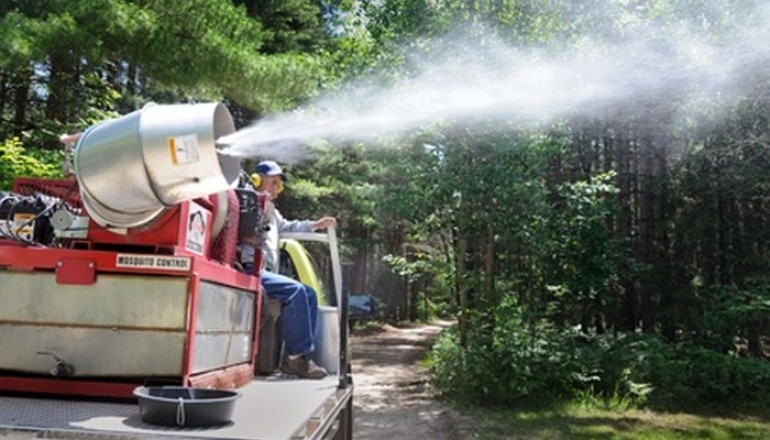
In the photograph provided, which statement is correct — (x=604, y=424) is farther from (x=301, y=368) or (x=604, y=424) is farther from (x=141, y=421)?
(x=141, y=421)

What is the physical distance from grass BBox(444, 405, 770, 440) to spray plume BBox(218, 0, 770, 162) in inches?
151

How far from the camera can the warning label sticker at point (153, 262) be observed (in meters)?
2.54

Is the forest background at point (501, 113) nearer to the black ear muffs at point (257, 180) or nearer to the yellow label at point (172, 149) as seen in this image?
the black ear muffs at point (257, 180)

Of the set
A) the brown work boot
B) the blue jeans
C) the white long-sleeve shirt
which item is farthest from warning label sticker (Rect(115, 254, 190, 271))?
the brown work boot

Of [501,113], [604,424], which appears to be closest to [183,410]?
[604,424]

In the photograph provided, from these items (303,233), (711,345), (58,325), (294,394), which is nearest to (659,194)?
(711,345)

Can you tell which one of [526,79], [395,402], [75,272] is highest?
[526,79]

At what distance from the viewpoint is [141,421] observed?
2193 mm

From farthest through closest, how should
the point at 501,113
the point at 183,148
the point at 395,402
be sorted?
the point at 395,402 → the point at 501,113 → the point at 183,148

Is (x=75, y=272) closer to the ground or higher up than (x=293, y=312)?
higher up

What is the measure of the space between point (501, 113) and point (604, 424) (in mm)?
4211

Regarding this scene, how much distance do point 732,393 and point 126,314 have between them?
969 cm

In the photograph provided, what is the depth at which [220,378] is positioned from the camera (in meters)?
2.93

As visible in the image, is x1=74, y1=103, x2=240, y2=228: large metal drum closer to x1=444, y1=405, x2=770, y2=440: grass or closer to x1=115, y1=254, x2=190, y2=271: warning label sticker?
x1=115, y1=254, x2=190, y2=271: warning label sticker
